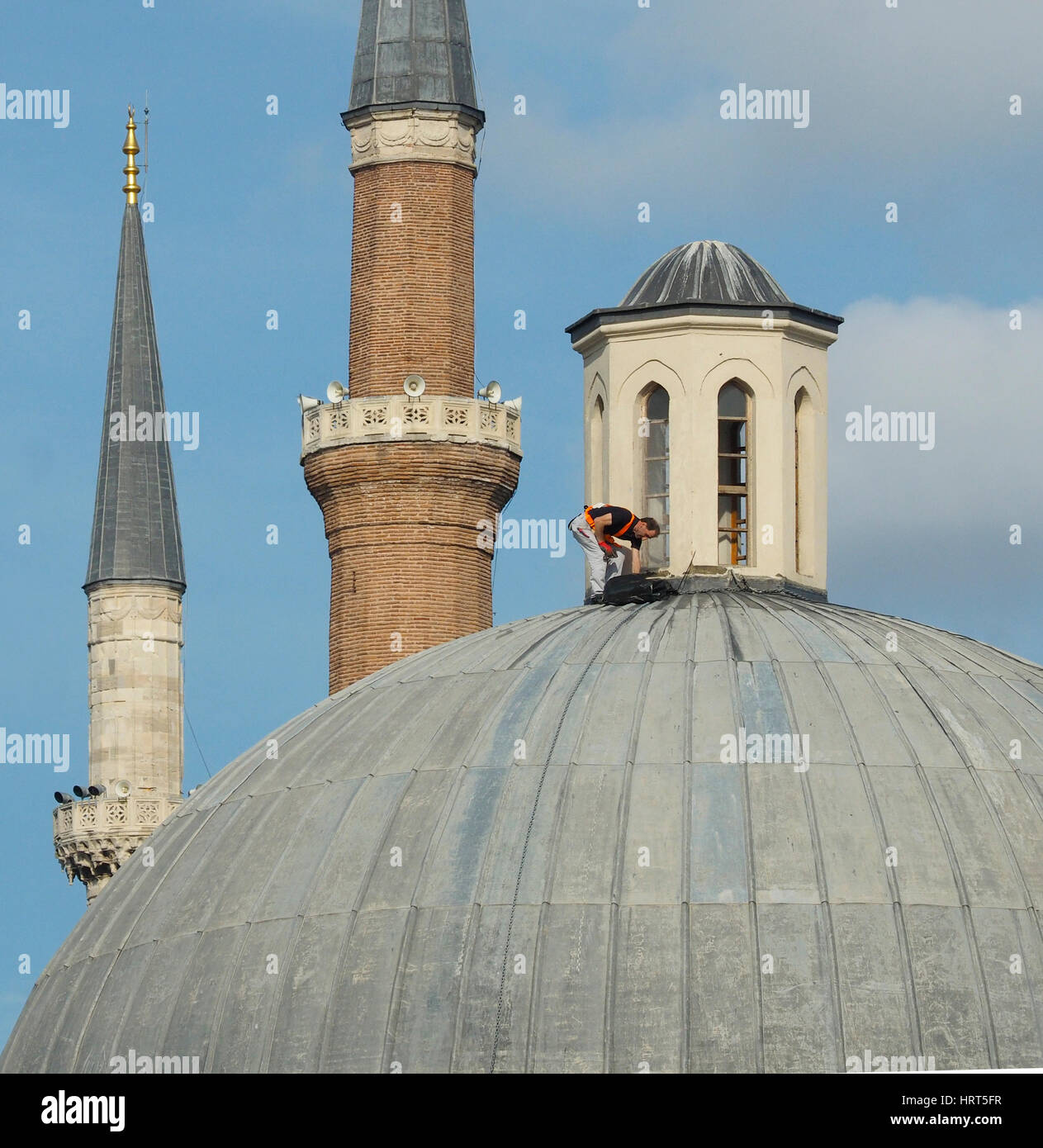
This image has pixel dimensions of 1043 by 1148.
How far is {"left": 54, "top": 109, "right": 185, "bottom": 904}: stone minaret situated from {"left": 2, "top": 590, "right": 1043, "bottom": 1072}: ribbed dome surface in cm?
4153

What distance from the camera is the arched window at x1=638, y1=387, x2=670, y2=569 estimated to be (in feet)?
95.6

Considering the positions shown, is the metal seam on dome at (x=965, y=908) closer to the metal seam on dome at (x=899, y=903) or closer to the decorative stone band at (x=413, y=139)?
the metal seam on dome at (x=899, y=903)

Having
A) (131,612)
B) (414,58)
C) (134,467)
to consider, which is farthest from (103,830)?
(414,58)

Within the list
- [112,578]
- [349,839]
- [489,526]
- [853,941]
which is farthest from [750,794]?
[112,578]

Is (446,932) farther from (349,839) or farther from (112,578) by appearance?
(112,578)

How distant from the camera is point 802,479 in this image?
1180 inches

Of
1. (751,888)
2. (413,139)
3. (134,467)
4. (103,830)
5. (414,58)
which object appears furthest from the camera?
(134,467)

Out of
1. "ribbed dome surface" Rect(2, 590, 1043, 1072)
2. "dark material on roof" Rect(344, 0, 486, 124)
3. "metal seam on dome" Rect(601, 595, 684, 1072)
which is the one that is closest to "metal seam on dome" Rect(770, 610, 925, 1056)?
"ribbed dome surface" Rect(2, 590, 1043, 1072)

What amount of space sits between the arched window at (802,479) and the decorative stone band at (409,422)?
31.4 meters

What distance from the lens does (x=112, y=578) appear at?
232ft

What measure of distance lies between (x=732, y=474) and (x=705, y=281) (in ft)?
5.75

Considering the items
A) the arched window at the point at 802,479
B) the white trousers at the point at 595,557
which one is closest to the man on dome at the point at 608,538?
the white trousers at the point at 595,557

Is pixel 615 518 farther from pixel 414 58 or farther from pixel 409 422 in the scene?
pixel 414 58

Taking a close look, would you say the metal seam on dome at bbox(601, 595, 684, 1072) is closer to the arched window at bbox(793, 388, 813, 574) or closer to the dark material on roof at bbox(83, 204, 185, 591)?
the arched window at bbox(793, 388, 813, 574)
